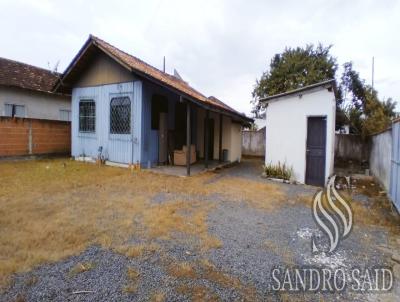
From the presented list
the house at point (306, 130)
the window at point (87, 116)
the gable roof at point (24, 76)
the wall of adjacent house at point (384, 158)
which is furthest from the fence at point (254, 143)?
the gable roof at point (24, 76)

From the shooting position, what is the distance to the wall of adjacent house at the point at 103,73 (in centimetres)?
949

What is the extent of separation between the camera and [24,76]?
13.4 metres

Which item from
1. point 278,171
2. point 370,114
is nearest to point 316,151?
point 278,171

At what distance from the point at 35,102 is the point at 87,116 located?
A: 198 inches

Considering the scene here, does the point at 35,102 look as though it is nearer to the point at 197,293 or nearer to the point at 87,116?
the point at 87,116

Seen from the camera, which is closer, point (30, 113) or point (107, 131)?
point (107, 131)

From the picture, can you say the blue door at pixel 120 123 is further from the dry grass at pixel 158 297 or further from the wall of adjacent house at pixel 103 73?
the dry grass at pixel 158 297

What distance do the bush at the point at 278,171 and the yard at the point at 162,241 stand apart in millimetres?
1732

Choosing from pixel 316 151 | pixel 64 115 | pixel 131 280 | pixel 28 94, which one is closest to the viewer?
pixel 131 280

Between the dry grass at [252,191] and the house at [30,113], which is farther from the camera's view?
the house at [30,113]

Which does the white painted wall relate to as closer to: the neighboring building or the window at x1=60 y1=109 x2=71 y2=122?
the neighboring building

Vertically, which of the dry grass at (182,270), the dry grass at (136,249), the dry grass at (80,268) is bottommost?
the dry grass at (182,270)

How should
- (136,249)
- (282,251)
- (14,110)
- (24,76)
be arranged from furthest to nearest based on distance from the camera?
(24,76)
(14,110)
(282,251)
(136,249)

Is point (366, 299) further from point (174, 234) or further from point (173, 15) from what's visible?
point (173, 15)
